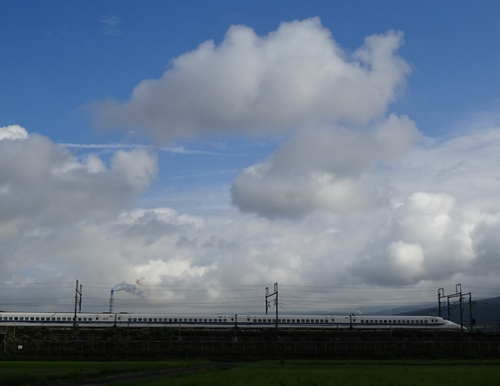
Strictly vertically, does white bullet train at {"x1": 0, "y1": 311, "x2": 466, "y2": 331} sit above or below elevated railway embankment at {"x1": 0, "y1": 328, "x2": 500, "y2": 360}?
above

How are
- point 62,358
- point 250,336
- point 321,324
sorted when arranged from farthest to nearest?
point 321,324 < point 250,336 < point 62,358

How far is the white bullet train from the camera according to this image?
302 ft

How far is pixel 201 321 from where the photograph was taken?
9444 cm

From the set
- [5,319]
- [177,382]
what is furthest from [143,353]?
[5,319]

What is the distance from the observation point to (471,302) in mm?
96750

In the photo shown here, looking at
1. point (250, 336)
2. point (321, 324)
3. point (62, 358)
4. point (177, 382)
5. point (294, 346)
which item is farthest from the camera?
point (321, 324)

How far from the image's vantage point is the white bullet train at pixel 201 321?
302ft

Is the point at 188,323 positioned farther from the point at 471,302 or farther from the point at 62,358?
the point at 471,302

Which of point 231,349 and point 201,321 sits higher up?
point 201,321

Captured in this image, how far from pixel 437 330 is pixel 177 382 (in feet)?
253

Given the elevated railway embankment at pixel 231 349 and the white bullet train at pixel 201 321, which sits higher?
the white bullet train at pixel 201 321

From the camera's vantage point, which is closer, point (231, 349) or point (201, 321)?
point (231, 349)

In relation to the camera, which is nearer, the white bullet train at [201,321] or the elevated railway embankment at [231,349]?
the elevated railway embankment at [231,349]

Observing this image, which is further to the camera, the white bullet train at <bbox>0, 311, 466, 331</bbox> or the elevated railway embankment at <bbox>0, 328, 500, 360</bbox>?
the white bullet train at <bbox>0, 311, 466, 331</bbox>
